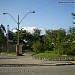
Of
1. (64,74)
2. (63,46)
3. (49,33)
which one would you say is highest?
(49,33)

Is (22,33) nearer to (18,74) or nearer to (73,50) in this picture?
(73,50)

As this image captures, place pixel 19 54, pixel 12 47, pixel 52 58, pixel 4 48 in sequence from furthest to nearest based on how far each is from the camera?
pixel 4 48, pixel 12 47, pixel 19 54, pixel 52 58

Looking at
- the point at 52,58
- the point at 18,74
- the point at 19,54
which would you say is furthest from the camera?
the point at 19,54

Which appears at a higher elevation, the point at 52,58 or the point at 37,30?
the point at 37,30

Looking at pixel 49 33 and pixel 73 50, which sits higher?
pixel 49 33

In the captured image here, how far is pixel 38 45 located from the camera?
55.7 m

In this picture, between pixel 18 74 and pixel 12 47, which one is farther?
pixel 12 47

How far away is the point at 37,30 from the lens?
290 feet

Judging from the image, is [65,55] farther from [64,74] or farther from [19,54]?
[64,74]

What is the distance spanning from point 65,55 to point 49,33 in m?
46.2

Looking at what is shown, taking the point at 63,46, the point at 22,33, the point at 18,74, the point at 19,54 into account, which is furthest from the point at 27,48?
the point at 18,74

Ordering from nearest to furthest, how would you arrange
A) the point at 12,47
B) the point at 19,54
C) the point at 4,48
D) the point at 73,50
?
the point at 73,50 → the point at 19,54 → the point at 12,47 → the point at 4,48

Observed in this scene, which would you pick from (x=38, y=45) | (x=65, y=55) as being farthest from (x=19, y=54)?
(x=65, y=55)

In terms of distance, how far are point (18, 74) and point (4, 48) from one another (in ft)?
204
